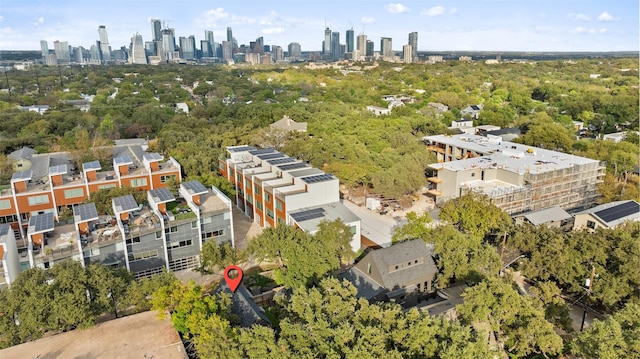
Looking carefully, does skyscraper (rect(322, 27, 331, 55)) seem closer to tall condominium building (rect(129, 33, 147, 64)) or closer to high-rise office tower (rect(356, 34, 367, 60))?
high-rise office tower (rect(356, 34, 367, 60))

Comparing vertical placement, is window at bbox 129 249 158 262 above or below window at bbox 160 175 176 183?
below

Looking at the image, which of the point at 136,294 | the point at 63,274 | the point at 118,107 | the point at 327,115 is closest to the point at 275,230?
the point at 136,294

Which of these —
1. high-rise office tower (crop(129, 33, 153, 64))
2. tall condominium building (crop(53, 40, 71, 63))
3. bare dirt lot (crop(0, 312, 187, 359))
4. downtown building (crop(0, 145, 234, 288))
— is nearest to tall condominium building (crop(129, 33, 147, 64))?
high-rise office tower (crop(129, 33, 153, 64))

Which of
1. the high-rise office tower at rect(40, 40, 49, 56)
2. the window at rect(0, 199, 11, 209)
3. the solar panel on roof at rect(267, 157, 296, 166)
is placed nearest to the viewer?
the window at rect(0, 199, 11, 209)

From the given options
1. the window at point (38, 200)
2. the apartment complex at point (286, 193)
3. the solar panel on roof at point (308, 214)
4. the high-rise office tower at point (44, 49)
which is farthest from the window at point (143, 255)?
the high-rise office tower at point (44, 49)

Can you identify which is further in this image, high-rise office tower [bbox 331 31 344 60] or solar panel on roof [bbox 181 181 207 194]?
high-rise office tower [bbox 331 31 344 60]

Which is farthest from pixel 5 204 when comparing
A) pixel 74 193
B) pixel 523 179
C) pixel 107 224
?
pixel 523 179

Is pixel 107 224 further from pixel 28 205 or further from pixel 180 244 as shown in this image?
pixel 28 205

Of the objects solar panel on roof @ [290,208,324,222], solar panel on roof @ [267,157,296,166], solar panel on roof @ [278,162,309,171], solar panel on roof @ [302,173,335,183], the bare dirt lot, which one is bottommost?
the bare dirt lot

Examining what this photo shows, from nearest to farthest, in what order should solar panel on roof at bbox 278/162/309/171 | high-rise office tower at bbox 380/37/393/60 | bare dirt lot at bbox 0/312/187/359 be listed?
bare dirt lot at bbox 0/312/187/359
solar panel on roof at bbox 278/162/309/171
high-rise office tower at bbox 380/37/393/60
